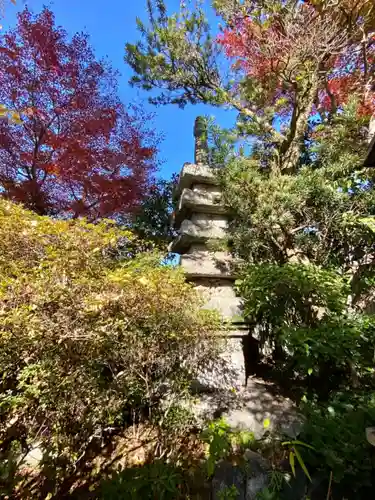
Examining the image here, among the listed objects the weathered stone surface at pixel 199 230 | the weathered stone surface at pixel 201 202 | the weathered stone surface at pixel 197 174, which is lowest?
the weathered stone surface at pixel 199 230

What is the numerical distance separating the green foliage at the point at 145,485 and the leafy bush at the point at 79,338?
0.45 meters

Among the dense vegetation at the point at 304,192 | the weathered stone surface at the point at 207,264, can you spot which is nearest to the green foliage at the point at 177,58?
the dense vegetation at the point at 304,192

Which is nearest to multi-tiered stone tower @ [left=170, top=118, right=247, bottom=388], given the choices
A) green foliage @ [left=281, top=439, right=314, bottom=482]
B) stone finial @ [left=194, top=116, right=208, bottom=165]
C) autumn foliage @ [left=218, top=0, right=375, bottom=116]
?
stone finial @ [left=194, top=116, right=208, bottom=165]

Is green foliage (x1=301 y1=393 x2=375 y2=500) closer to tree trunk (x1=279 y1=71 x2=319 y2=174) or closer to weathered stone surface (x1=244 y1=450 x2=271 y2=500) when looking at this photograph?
weathered stone surface (x1=244 y1=450 x2=271 y2=500)

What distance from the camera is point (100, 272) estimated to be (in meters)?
2.55

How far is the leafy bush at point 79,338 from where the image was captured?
2.02m

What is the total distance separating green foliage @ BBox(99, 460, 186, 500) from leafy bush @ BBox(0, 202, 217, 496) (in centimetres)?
45

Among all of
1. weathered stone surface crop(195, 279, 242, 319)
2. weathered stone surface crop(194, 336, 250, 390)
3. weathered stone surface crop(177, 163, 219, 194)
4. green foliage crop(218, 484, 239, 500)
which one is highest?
weathered stone surface crop(177, 163, 219, 194)

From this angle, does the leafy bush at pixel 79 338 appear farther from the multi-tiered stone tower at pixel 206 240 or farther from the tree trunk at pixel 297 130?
the tree trunk at pixel 297 130

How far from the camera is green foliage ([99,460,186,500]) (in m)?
2.02

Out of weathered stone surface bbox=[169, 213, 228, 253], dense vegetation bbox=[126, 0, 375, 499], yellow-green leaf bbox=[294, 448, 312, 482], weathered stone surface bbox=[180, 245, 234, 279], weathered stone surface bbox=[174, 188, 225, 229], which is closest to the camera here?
yellow-green leaf bbox=[294, 448, 312, 482]

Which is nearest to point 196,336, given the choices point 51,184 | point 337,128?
point 337,128

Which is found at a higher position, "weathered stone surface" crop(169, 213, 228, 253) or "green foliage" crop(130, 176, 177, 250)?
"green foliage" crop(130, 176, 177, 250)

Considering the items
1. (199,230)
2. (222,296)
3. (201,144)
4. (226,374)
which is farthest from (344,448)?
(201,144)
